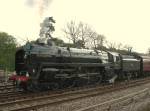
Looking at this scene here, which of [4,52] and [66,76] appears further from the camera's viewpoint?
[4,52]

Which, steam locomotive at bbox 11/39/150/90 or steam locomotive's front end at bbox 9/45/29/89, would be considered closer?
steam locomotive's front end at bbox 9/45/29/89

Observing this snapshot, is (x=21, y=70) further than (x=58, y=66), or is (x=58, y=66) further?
(x=58, y=66)

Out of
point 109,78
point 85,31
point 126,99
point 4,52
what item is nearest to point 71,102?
point 126,99

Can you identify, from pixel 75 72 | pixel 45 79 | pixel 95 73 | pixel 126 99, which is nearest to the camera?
pixel 126 99

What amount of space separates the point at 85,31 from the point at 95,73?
54.9 m

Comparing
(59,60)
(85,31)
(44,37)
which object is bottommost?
(59,60)

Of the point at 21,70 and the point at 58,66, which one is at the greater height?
the point at 58,66

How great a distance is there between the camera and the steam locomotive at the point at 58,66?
1958 cm

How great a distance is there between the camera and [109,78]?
2805 cm

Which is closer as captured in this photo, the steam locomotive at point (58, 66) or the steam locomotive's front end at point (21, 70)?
the steam locomotive's front end at point (21, 70)

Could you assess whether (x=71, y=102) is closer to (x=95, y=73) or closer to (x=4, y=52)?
(x=95, y=73)

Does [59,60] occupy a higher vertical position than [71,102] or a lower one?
higher

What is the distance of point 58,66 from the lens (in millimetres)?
21438

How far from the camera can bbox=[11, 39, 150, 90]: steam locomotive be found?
19.6m
